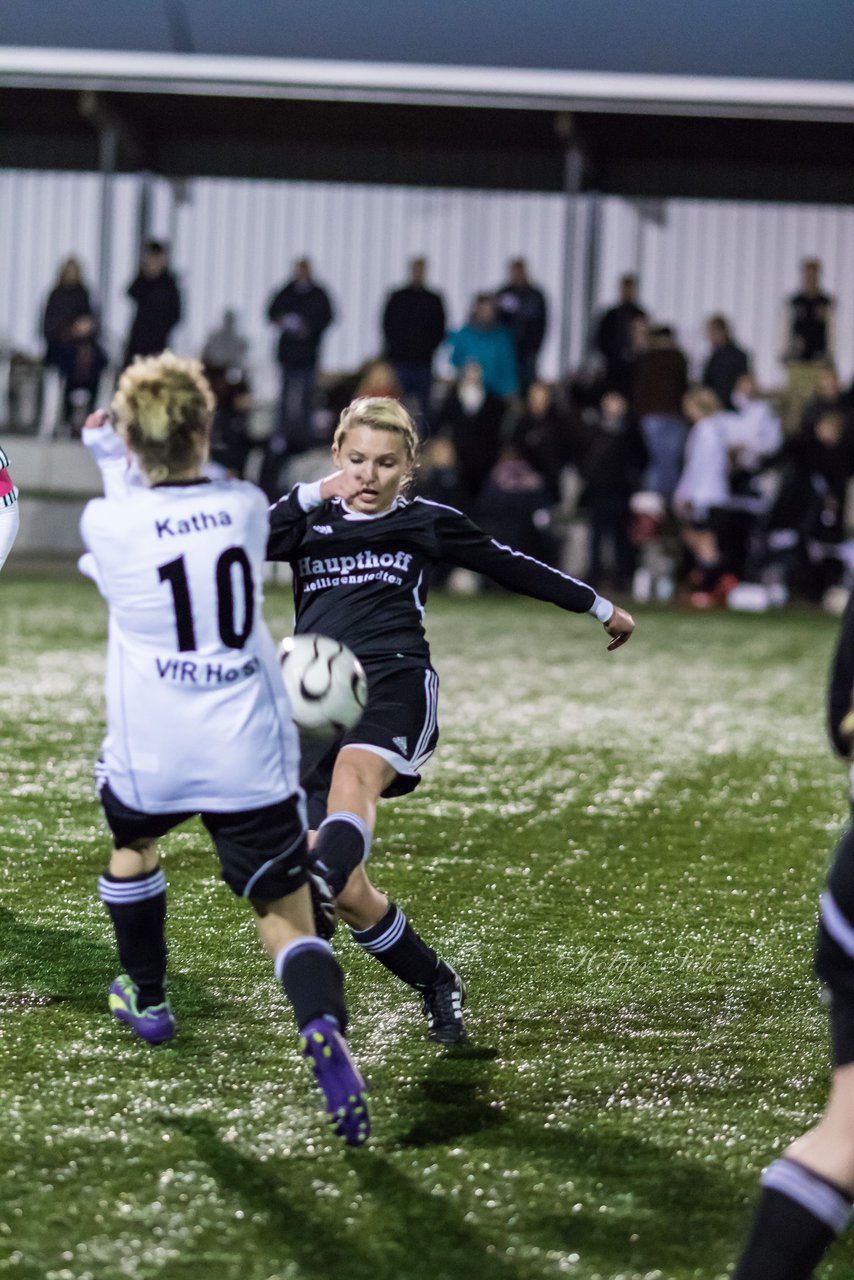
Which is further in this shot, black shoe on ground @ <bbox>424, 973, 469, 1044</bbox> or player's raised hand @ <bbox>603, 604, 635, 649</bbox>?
player's raised hand @ <bbox>603, 604, 635, 649</bbox>

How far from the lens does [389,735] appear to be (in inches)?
157

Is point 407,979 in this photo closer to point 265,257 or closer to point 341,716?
point 341,716

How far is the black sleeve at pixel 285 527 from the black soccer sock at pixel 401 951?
0.87 m

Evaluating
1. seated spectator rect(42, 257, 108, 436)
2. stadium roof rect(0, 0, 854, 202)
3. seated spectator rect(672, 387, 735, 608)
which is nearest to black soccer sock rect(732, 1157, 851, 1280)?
seated spectator rect(672, 387, 735, 608)

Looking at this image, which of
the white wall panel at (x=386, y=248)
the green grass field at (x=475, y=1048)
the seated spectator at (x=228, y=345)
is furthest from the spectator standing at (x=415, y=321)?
the green grass field at (x=475, y=1048)

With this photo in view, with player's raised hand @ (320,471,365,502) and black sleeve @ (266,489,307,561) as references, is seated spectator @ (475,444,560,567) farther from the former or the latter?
player's raised hand @ (320,471,365,502)

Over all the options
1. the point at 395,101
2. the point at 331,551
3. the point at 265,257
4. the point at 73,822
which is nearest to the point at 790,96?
the point at 395,101

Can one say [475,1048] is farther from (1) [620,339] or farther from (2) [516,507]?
(1) [620,339]

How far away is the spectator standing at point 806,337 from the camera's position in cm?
1684

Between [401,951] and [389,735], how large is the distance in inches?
19.3

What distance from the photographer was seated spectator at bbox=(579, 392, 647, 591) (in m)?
15.3

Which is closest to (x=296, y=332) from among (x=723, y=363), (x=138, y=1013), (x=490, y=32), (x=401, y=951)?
(x=723, y=363)

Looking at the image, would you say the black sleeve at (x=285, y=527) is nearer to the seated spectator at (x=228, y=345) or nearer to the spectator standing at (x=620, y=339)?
the spectator standing at (x=620, y=339)

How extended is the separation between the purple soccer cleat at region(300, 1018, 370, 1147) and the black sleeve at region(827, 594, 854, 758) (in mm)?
1046
